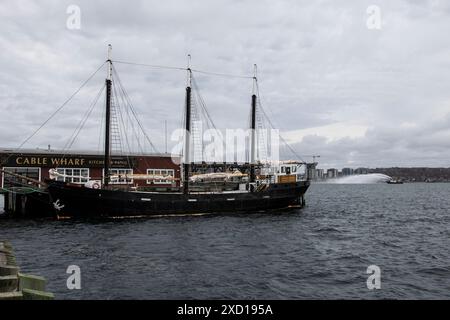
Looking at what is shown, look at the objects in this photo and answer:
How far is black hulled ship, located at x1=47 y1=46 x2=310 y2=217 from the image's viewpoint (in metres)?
37.8

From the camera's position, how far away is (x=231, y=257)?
22.9 meters

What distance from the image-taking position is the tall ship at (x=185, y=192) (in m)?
37.9

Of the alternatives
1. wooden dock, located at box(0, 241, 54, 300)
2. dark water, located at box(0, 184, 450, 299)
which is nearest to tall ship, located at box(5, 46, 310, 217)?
dark water, located at box(0, 184, 450, 299)

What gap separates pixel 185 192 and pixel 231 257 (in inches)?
809

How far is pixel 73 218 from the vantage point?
38.4m

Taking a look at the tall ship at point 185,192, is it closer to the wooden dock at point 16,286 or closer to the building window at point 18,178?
the building window at point 18,178

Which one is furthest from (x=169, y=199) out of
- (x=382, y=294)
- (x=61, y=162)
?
(x=382, y=294)

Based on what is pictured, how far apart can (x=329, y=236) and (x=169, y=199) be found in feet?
56.3

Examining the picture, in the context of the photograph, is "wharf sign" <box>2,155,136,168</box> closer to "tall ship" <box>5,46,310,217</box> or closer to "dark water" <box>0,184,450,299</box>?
"tall ship" <box>5,46,310,217</box>

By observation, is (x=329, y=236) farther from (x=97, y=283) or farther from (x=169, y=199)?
(x=97, y=283)

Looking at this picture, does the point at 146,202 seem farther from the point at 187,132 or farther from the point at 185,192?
the point at 187,132

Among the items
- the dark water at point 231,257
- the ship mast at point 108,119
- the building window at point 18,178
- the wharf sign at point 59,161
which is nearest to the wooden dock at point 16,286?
the dark water at point 231,257

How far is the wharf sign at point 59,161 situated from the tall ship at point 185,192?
1783 mm

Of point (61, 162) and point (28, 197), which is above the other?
point (61, 162)
